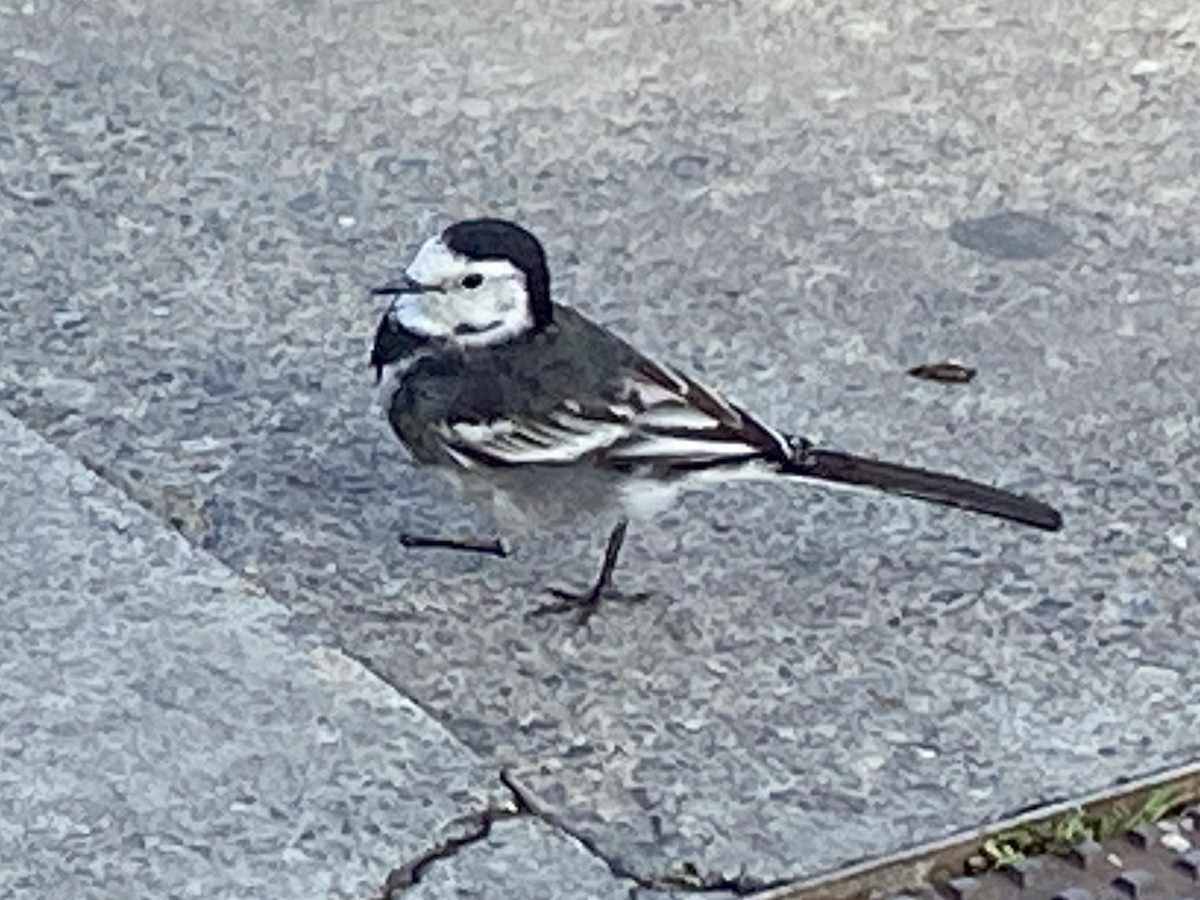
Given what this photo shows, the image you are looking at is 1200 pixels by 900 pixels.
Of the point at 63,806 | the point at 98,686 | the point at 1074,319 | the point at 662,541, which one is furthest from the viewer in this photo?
the point at 1074,319

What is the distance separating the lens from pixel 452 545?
A: 4199mm

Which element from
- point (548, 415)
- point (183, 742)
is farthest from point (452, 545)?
point (183, 742)

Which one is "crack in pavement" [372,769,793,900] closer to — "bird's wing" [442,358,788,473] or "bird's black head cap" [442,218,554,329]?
"bird's wing" [442,358,788,473]

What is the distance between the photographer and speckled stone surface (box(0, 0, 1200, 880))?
3.82 metres

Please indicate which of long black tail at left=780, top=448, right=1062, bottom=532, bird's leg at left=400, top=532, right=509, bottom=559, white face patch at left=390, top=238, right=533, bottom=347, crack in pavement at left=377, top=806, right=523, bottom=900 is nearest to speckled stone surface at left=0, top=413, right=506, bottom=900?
crack in pavement at left=377, top=806, right=523, bottom=900

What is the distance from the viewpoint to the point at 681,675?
394 centimetres

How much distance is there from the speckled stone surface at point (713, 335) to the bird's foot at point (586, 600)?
1.0 inches

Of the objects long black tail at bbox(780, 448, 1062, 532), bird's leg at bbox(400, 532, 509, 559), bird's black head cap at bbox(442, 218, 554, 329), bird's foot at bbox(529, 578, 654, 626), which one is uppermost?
bird's black head cap at bbox(442, 218, 554, 329)

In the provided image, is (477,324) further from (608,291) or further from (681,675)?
(608,291)

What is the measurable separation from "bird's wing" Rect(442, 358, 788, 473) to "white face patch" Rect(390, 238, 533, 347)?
13 cm

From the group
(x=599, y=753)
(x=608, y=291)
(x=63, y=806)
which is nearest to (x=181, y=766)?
(x=63, y=806)

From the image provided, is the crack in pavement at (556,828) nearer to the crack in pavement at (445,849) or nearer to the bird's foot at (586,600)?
the crack in pavement at (445,849)

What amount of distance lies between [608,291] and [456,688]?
124 centimetres

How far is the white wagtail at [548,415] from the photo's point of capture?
3928 mm
